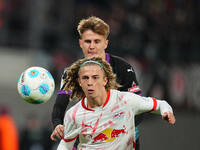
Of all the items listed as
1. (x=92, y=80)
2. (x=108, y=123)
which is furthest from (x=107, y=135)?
(x=92, y=80)

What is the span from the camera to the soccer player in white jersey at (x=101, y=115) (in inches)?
209

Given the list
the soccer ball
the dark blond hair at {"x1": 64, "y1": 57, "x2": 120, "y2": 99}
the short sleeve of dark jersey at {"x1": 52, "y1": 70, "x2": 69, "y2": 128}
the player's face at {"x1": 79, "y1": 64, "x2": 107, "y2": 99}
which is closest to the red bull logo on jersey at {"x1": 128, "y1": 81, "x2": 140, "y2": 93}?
the dark blond hair at {"x1": 64, "y1": 57, "x2": 120, "y2": 99}

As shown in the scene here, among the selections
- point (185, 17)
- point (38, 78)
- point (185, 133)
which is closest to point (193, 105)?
point (185, 133)

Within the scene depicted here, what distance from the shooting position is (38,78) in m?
5.88

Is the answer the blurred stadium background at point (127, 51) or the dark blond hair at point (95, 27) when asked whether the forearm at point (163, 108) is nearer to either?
the dark blond hair at point (95, 27)

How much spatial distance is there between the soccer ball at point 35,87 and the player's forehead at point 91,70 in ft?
2.00

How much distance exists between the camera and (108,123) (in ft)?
17.5

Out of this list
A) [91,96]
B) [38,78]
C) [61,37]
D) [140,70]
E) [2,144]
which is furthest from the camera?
[61,37]

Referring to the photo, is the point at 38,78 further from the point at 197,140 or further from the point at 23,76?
the point at 197,140

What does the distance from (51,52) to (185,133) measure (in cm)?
371

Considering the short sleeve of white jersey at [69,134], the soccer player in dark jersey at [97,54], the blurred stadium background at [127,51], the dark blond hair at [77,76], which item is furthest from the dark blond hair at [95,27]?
the blurred stadium background at [127,51]

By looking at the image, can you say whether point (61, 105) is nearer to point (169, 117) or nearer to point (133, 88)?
point (133, 88)

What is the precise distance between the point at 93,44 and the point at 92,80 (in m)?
0.67

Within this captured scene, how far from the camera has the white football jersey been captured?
5.30 metres
